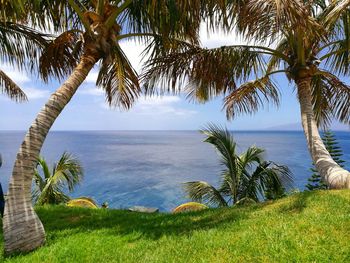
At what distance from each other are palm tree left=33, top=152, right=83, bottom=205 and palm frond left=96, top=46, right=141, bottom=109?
3.69 meters

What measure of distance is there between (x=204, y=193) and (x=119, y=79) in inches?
232

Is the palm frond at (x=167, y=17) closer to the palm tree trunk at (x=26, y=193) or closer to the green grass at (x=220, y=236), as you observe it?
the palm tree trunk at (x=26, y=193)

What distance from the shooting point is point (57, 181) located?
474 inches

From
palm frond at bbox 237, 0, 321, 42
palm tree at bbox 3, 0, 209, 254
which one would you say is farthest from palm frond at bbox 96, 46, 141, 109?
palm frond at bbox 237, 0, 321, 42

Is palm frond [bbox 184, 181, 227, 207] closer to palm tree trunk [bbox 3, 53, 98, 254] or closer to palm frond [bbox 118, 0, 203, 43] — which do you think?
palm frond [bbox 118, 0, 203, 43]

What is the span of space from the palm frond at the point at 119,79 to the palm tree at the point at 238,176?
370 cm

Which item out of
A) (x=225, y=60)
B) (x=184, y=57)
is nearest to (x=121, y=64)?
(x=184, y=57)

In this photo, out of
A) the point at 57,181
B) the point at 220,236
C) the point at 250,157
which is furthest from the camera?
the point at 250,157

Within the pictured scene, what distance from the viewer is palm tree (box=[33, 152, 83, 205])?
12031mm

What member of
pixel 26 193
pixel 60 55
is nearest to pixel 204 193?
pixel 60 55

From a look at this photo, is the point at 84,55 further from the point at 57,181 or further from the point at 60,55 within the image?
the point at 57,181

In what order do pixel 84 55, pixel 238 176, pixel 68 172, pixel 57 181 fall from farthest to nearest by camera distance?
pixel 238 176, pixel 68 172, pixel 57 181, pixel 84 55

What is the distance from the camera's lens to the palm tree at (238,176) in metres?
12.3

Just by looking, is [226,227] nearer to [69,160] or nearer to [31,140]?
[31,140]
